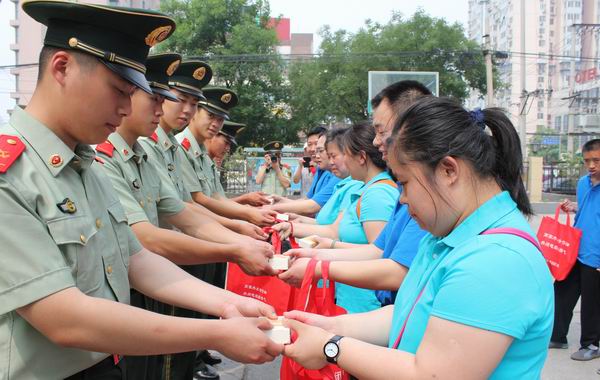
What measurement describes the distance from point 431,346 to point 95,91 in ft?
4.08

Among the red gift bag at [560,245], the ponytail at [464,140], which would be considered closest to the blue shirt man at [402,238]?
the ponytail at [464,140]

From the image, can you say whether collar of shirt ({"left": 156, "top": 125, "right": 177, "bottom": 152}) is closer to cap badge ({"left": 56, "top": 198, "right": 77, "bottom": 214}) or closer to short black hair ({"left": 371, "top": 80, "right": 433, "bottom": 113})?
short black hair ({"left": 371, "top": 80, "right": 433, "bottom": 113})

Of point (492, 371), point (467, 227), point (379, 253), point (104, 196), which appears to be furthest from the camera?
point (379, 253)

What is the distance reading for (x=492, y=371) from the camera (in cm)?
133

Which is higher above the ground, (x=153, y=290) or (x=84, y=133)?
(x=84, y=133)

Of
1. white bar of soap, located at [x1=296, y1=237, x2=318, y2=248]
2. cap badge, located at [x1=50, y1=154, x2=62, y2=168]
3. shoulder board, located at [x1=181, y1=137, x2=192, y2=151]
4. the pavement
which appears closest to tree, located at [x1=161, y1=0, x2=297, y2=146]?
shoulder board, located at [x1=181, y1=137, x2=192, y2=151]

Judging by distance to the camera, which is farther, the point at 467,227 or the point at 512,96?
the point at 512,96

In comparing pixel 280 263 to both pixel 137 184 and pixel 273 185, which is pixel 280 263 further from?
pixel 273 185

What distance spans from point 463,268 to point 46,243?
3.70ft

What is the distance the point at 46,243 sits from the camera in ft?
4.85

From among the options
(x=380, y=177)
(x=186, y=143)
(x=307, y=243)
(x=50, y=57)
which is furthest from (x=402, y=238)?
(x=186, y=143)

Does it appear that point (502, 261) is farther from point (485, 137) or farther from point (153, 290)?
point (153, 290)

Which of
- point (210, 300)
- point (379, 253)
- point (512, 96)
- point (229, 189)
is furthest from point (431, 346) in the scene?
point (512, 96)

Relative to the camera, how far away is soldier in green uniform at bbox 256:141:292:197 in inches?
419
